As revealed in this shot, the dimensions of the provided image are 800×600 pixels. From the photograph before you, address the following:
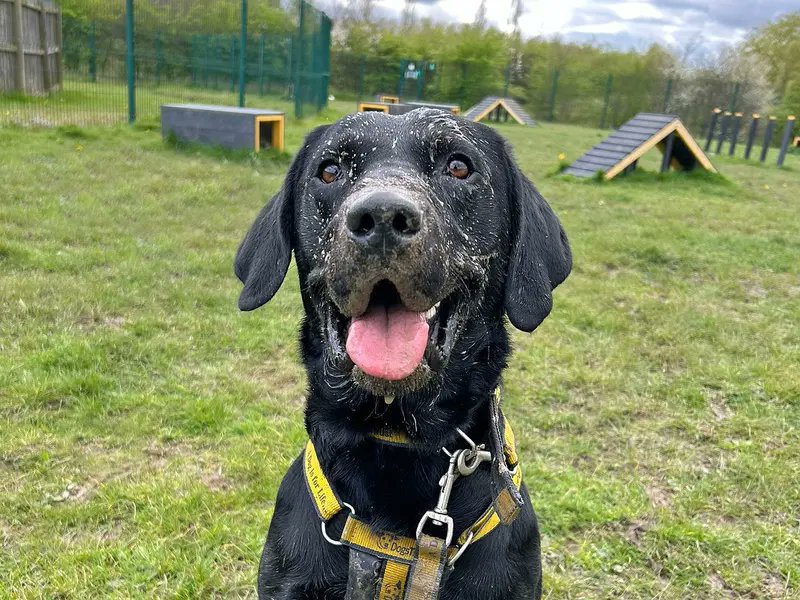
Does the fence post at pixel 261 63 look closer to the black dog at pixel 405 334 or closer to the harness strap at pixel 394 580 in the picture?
the black dog at pixel 405 334

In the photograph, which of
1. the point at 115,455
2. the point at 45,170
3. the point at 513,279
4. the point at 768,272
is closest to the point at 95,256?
the point at 115,455

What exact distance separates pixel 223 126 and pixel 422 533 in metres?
9.68

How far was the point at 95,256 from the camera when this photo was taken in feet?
Answer: 18.0

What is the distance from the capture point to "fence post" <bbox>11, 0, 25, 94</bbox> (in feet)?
38.2

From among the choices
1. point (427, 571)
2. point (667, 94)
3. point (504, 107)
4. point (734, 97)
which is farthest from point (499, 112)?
point (427, 571)

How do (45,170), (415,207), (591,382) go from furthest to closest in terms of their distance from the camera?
(45,170) < (591,382) < (415,207)

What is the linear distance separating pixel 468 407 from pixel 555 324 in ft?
11.0

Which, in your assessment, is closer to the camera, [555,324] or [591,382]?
[591,382]

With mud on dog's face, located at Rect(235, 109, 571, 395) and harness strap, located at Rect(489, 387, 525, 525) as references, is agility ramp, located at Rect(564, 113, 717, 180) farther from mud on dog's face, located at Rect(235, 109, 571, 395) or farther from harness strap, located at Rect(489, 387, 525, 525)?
harness strap, located at Rect(489, 387, 525, 525)

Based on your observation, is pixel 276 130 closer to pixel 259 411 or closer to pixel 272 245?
pixel 259 411

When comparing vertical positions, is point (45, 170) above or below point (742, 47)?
below

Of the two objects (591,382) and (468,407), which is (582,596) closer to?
(468,407)

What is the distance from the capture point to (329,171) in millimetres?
2027

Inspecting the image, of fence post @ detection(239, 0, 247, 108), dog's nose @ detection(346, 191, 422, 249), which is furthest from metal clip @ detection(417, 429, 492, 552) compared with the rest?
fence post @ detection(239, 0, 247, 108)
